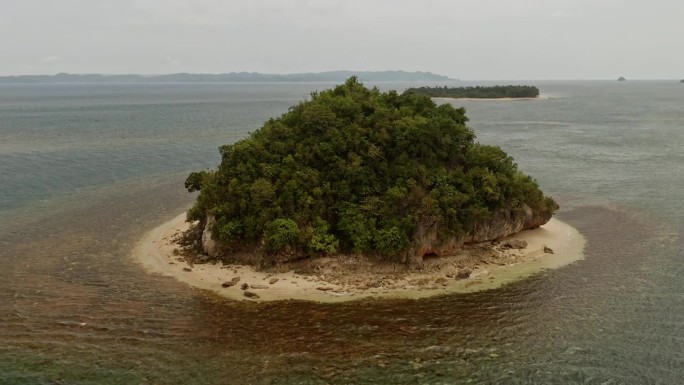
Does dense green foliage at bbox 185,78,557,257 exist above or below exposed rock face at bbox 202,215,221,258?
above

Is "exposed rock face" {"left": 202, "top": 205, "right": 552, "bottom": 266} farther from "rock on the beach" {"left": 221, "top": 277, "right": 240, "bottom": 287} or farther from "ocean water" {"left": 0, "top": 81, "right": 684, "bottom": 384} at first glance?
"ocean water" {"left": 0, "top": 81, "right": 684, "bottom": 384}

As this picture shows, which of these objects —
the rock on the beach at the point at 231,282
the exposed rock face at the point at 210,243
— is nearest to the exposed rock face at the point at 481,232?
the rock on the beach at the point at 231,282

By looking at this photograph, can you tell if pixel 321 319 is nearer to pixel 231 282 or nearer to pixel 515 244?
pixel 231 282

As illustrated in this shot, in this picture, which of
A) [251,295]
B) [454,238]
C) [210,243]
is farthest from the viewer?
[210,243]

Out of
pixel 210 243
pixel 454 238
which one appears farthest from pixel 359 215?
pixel 210 243

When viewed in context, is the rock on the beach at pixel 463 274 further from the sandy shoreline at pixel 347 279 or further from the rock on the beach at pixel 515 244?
the rock on the beach at pixel 515 244

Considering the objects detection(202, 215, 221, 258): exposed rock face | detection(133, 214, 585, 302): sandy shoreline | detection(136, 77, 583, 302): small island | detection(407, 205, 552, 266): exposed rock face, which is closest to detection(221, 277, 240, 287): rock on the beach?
detection(136, 77, 583, 302): small island
